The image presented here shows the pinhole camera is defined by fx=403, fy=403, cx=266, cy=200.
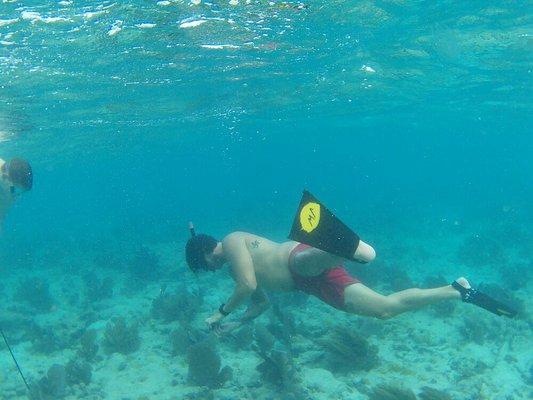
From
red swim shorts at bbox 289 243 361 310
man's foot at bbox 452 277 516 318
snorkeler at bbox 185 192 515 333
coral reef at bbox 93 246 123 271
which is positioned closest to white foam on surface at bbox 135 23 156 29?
snorkeler at bbox 185 192 515 333

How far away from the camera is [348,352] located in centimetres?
941

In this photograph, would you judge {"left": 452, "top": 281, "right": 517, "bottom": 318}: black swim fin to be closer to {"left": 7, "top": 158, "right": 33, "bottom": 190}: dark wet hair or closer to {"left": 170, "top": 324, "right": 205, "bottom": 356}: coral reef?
{"left": 170, "top": 324, "right": 205, "bottom": 356}: coral reef

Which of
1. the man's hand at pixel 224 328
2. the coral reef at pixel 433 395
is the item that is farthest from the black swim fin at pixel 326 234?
the coral reef at pixel 433 395

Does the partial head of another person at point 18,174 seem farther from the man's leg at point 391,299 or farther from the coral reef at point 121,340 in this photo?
the man's leg at point 391,299

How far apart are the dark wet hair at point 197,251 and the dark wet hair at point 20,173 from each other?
422 cm

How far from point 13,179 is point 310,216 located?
6314 mm

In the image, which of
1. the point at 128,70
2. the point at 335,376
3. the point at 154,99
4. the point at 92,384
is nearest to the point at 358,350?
the point at 335,376

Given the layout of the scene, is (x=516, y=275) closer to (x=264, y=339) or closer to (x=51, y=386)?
(x=264, y=339)

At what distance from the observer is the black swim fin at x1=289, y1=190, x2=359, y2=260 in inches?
210

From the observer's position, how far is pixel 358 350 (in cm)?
954

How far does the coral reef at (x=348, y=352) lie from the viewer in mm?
9398

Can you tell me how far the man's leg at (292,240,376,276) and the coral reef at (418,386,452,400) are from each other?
417 centimetres

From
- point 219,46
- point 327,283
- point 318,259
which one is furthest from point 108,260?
point 318,259

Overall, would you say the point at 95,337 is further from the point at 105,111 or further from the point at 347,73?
the point at 347,73
